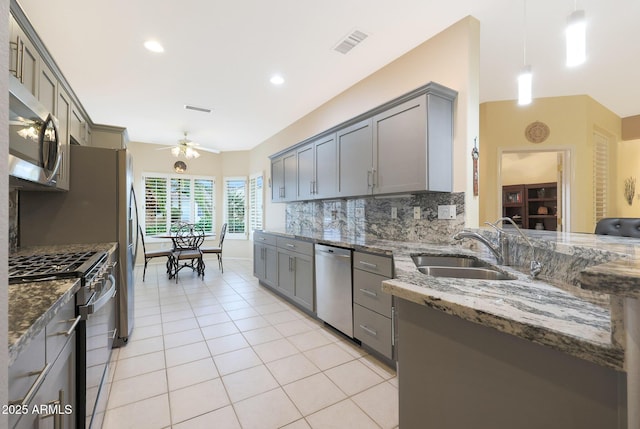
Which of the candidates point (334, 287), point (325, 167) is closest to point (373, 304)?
point (334, 287)

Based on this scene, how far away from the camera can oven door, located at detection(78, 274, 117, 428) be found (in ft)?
4.13

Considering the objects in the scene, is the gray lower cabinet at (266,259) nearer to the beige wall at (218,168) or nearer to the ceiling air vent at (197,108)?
the ceiling air vent at (197,108)

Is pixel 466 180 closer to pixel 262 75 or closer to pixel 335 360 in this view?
pixel 335 360

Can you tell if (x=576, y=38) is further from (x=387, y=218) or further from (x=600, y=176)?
(x=600, y=176)

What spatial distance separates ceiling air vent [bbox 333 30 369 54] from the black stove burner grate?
8.70 feet

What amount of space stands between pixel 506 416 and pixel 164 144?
7.25 metres

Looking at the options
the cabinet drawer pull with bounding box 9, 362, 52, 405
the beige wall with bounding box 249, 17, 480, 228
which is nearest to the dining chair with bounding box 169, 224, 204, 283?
the beige wall with bounding box 249, 17, 480, 228

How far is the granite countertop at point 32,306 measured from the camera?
653mm

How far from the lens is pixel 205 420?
1594 millimetres

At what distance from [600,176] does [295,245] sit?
4748mm

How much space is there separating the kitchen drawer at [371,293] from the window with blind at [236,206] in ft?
16.4

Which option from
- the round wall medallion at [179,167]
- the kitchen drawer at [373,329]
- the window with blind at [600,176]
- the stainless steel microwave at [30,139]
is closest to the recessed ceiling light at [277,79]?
the stainless steel microwave at [30,139]

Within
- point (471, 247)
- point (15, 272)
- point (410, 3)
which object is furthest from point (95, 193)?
point (471, 247)

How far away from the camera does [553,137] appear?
3.88m
